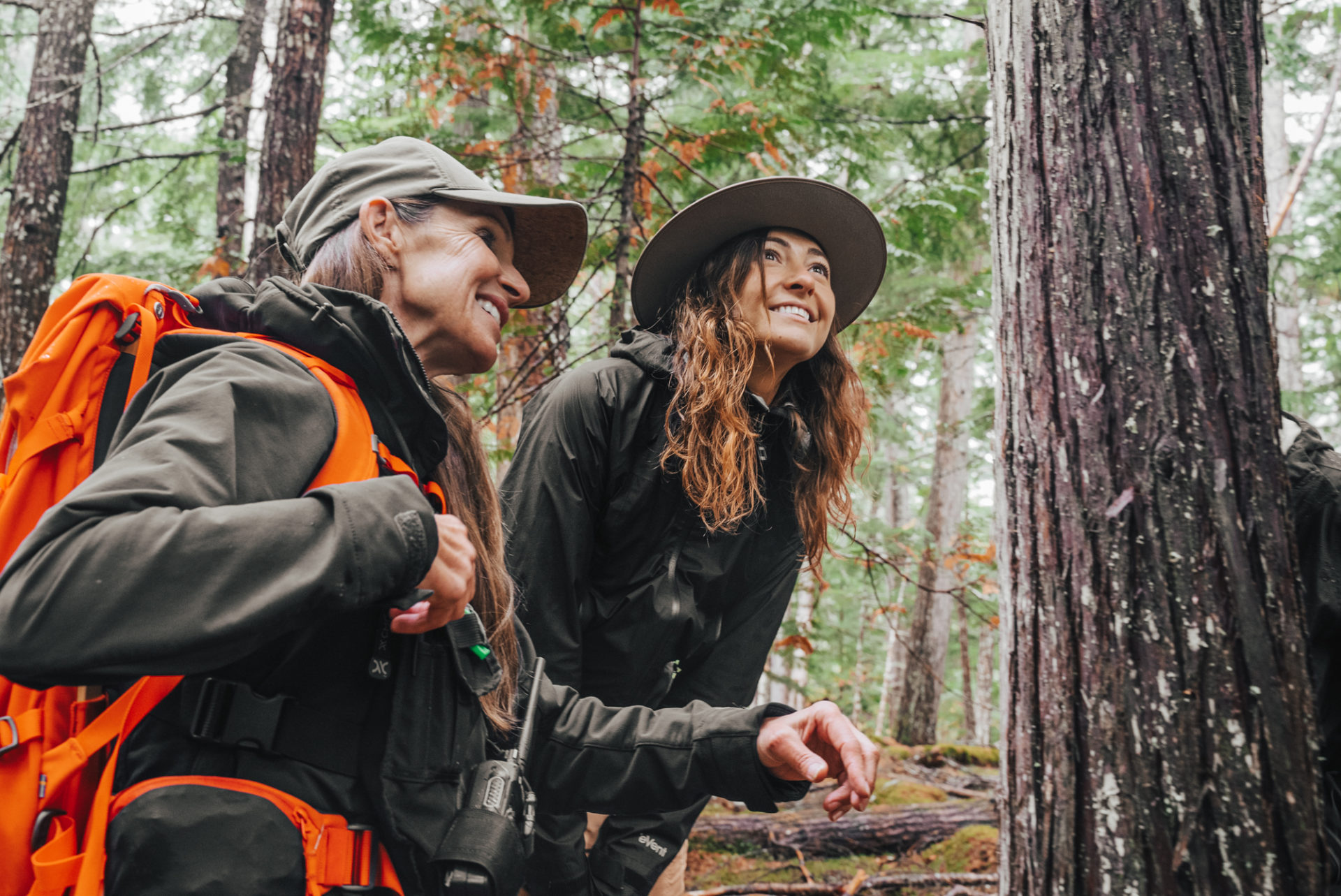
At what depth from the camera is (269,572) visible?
1.24 meters

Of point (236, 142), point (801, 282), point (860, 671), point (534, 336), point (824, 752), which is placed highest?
point (236, 142)

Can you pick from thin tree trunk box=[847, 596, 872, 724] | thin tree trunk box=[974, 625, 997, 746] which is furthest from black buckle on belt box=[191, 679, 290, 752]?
thin tree trunk box=[974, 625, 997, 746]

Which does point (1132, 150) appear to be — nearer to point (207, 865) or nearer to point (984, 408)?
point (207, 865)

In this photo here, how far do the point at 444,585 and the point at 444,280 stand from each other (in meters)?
0.92

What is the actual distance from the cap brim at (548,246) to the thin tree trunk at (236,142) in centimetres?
417

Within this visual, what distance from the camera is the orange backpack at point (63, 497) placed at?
4.31ft

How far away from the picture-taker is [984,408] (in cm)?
1300

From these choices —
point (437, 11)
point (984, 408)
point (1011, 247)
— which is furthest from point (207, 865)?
point (984, 408)

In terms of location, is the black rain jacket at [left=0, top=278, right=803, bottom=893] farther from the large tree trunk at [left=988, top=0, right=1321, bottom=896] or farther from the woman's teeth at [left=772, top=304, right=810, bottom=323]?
the woman's teeth at [left=772, top=304, right=810, bottom=323]

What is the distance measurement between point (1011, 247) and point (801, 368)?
1.75 metres

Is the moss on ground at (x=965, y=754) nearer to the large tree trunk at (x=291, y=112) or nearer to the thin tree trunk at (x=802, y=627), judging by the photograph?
the thin tree trunk at (x=802, y=627)

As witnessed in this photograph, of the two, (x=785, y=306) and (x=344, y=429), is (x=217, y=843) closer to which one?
(x=344, y=429)

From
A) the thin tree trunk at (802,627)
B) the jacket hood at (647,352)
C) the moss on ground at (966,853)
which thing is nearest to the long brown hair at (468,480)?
the jacket hood at (647,352)

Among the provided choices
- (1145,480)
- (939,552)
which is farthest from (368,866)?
(939,552)
